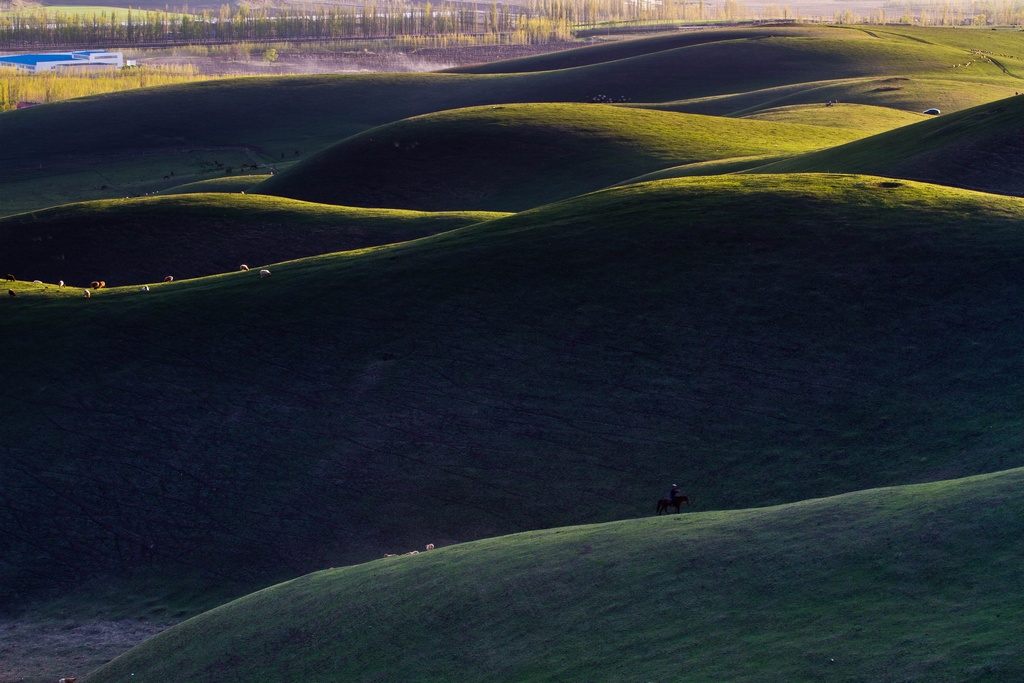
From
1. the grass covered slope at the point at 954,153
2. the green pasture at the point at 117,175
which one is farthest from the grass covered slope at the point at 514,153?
the grass covered slope at the point at 954,153

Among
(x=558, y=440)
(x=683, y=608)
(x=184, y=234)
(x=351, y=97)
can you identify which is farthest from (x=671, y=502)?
(x=351, y=97)

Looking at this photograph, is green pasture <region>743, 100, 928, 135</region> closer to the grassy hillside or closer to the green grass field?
the grassy hillside

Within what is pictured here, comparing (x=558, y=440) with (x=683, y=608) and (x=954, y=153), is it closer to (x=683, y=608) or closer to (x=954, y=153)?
(x=683, y=608)

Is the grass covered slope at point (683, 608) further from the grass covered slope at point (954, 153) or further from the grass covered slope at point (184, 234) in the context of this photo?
the grass covered slope at point (184, 234)

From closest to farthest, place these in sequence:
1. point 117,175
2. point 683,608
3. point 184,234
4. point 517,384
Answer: point 683,608
point 517,384
point 184,234
point 117,175

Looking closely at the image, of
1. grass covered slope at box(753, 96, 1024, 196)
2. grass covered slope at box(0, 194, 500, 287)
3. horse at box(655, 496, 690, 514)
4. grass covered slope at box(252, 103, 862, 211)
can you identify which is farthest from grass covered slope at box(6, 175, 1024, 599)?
grass covered slope at box(252, 103, 862, 211)

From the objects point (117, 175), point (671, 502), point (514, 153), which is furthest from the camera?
point (117, 175)
